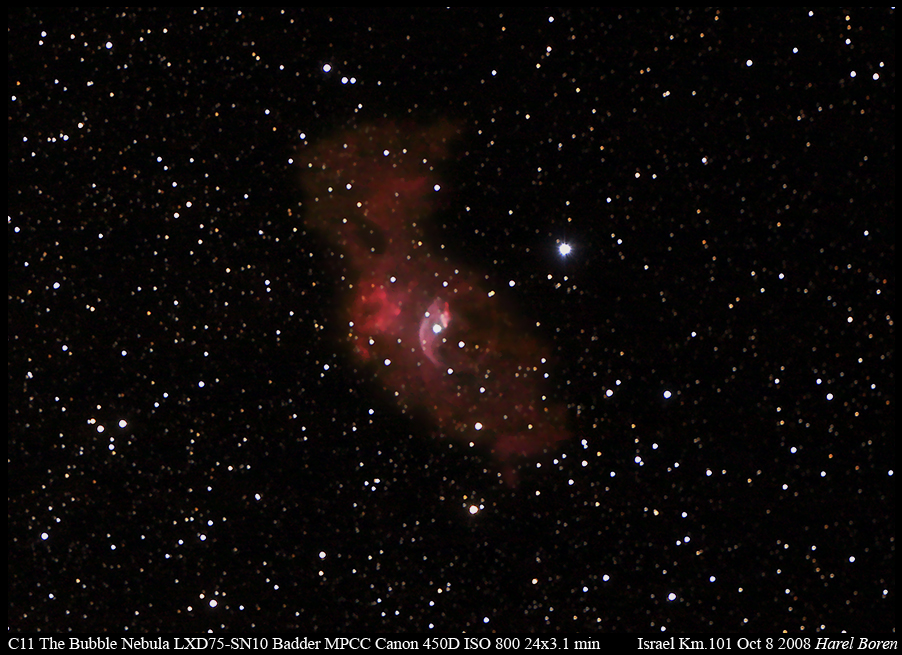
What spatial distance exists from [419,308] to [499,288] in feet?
0.15

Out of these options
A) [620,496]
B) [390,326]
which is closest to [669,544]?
[620,496]

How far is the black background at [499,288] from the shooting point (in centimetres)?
25

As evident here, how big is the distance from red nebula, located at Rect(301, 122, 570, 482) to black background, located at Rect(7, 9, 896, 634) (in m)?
0.01

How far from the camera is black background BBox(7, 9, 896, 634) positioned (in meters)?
0.25

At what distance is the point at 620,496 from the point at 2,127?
0.39 metres

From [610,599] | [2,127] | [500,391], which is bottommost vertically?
[610,599]

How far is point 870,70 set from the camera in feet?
0.83

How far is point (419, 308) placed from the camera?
0.26 metres

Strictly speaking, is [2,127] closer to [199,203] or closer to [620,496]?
[199,203]

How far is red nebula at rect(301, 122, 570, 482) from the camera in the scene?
26cm

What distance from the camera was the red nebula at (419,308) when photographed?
0.26 meters

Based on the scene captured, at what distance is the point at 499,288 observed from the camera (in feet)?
0.85

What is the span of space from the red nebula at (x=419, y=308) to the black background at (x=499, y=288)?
0.4 inches

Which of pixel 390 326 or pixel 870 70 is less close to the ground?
pixel 870 70
